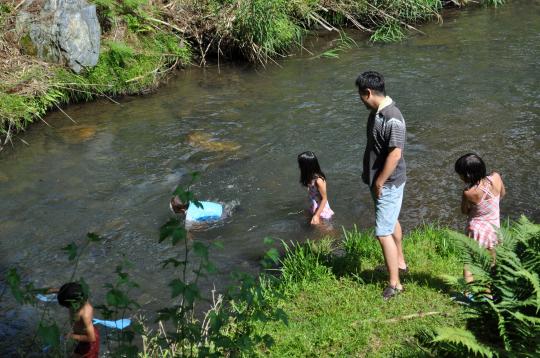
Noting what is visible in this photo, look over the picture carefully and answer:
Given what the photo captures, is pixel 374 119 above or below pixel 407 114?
above

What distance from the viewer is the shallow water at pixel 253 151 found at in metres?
8.12

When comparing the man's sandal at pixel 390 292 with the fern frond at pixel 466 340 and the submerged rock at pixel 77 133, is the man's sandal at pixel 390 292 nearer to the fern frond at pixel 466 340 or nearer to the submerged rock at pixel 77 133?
the fern frond at pixel 466 340

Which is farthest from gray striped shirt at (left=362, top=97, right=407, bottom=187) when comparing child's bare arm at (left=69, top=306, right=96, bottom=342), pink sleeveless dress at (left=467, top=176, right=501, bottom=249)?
child's bare arm at (left=69, top=306, right=96, bottom=342)

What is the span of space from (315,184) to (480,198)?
264cm

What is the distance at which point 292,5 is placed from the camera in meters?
15.6

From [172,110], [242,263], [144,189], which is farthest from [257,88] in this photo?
[242,263]

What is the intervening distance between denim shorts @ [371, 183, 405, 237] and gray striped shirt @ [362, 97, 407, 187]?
7 cm

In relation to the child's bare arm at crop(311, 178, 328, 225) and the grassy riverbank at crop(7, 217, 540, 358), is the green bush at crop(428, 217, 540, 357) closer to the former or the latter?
the grassy riverbank at crop(7, 217, 540, 358)

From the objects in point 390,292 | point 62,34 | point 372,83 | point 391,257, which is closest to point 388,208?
point 391,257

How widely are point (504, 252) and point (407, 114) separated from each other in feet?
23.8

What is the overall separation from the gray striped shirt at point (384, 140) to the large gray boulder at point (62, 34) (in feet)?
28.5

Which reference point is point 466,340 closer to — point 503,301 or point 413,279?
point 503,301

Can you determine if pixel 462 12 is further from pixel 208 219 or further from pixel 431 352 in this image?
pixel 431 352

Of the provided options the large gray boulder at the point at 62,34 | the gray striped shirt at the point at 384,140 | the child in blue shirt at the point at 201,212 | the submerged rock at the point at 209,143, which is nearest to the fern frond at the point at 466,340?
the gray striped shirt at the point at 384,140
